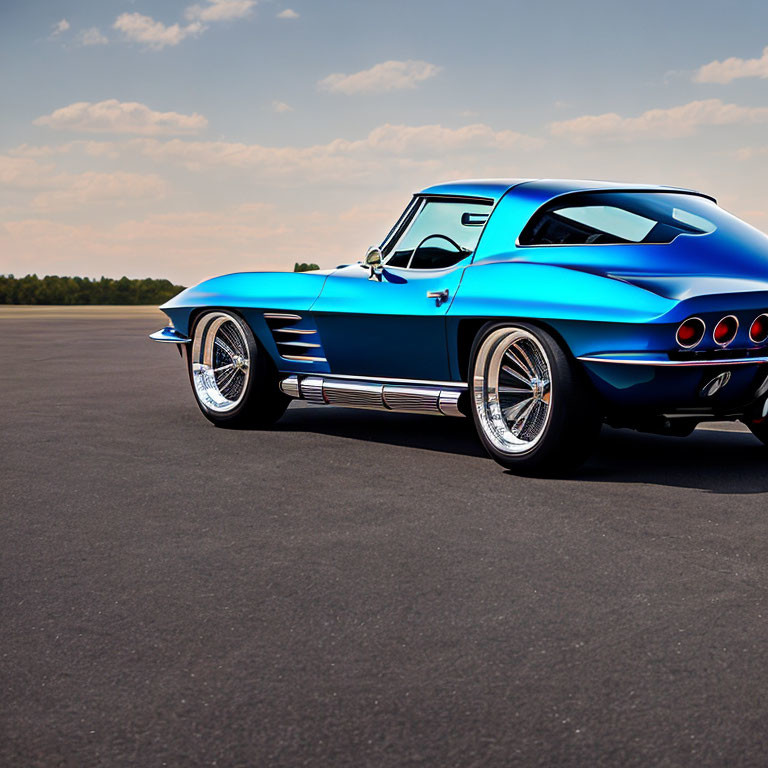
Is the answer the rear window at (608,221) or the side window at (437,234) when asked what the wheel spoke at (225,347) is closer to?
the side window at (437,234)

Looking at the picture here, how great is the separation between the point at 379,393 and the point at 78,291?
162 ft

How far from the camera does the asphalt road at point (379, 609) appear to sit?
2705 millimetres

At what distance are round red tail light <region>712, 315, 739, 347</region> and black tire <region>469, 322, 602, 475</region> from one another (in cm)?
69

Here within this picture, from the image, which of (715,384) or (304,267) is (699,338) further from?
(304,267)

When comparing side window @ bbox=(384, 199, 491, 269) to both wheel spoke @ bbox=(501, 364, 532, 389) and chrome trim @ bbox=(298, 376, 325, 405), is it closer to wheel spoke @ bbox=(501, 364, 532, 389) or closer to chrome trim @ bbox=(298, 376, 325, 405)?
wheel spoke @ bbox=(501, 364, 532, 389)

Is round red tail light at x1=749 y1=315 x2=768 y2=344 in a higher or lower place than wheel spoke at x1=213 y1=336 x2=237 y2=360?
higher

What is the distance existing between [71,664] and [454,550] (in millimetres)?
1713

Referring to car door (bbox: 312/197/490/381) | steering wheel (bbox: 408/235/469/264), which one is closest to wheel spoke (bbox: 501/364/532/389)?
car door (bbox: 312/197/490/381)

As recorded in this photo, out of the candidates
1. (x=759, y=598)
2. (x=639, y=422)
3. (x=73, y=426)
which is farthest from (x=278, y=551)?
(x=73, y=426)

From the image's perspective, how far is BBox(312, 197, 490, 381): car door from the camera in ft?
21.9

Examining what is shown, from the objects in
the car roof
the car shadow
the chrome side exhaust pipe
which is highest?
the car roof

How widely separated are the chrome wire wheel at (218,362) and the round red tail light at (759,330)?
360 centimetres

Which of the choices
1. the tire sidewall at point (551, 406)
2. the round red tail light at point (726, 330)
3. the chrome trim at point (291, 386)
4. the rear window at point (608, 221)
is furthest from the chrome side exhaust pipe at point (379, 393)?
the round red tail light at point (726, 330)

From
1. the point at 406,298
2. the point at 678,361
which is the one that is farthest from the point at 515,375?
the point at 678,361
